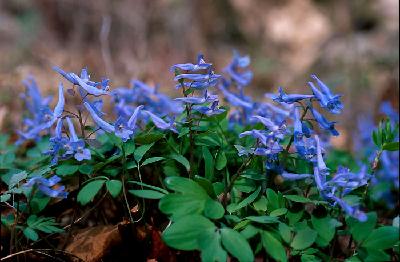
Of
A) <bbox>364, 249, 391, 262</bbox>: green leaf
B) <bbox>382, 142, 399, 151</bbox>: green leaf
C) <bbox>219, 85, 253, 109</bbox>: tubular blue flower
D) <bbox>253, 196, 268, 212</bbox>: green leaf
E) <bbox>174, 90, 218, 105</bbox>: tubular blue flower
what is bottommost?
<bbox>364, 249, 391, 262</bbox>: green leaf

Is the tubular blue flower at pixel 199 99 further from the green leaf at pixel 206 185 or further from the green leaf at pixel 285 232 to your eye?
the green leaf at pixel 285 232

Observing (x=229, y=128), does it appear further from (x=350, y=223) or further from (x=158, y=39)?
(x=158, y=39)

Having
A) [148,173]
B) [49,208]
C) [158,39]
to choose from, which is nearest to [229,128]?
[148,173]

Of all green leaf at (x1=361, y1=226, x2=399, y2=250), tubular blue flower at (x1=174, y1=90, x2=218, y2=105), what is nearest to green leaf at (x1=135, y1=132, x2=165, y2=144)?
tubular blue flower at (x1=174, y1=90, x2=218, y2=105)

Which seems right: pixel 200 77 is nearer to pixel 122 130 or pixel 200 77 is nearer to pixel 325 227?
pixel 122 130

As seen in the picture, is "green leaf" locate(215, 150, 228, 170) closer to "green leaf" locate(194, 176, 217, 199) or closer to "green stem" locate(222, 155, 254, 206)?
"green stem" locate(222, 155, 254, 206)

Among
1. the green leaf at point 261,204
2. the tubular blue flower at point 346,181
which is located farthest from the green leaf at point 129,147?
the tubular blue flower at point 346,181

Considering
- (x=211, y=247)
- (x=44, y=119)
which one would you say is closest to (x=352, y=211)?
(x=211, y=247)
